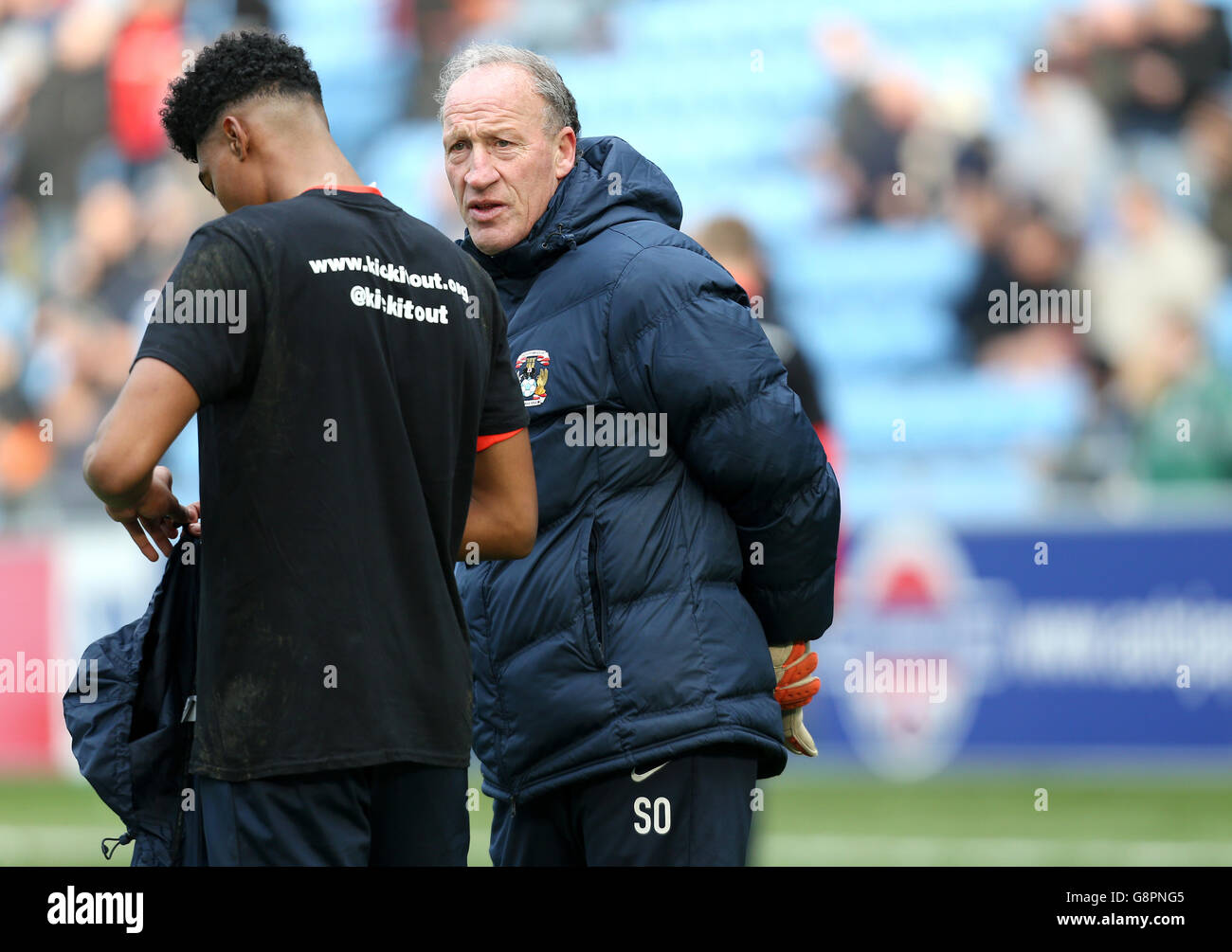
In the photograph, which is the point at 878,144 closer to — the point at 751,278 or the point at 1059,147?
the point at 1059,147

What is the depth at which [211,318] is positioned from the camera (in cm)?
243

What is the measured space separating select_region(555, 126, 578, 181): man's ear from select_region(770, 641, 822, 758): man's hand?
106 centimetres

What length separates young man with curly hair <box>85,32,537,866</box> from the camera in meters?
2.48

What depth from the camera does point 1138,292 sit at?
9.83 meters

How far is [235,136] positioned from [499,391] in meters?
0.61

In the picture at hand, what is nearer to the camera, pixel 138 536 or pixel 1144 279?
pixel 138 536

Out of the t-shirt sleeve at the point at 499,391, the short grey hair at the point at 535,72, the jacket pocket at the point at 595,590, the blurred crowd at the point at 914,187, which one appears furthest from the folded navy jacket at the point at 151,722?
the blurred crowd at the point at 914,187

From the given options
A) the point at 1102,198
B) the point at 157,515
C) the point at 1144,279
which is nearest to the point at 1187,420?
the point at 1144,279

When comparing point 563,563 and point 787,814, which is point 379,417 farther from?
point 787,814

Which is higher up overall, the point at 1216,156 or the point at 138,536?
the point at 1216,156

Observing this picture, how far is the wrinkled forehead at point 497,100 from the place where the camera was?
10.9ft

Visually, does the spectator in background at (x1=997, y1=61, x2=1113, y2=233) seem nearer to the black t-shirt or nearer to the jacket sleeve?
the jacket sleeve
